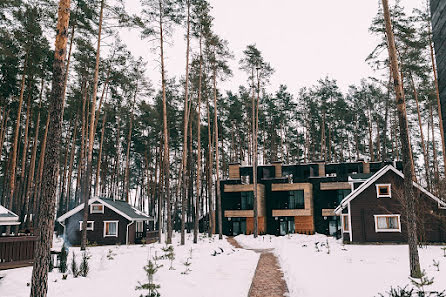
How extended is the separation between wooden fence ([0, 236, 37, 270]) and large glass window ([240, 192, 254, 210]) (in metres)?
26.4

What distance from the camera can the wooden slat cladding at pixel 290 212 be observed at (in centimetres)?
3634

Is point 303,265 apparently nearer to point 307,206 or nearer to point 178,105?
point 307,206

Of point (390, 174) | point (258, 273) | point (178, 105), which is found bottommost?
point (258, 273)

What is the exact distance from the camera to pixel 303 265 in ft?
47.0

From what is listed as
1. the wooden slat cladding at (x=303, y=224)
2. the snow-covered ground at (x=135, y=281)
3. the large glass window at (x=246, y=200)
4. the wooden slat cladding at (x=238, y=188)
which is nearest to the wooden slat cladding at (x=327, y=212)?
the wooden slat cladding at (x=303, y=224)

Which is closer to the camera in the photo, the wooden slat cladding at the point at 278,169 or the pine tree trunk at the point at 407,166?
the pine tree trunk at the point at 407,166

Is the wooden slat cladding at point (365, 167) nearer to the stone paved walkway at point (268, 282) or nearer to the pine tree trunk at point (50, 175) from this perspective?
the stone paved walkway at point (268, 282)

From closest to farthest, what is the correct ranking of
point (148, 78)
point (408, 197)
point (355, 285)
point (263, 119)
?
1. point (355, 285)
2. point (408, 197)
3. point (148, 78)
4. point (263, 119)

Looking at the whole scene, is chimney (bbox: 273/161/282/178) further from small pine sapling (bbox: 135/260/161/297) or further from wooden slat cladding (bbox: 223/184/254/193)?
small pine sapling (bbox: 135/260/161/297)

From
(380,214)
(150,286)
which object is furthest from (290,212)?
(150,286)

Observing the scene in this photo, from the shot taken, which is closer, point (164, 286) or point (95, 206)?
point (164, 286)

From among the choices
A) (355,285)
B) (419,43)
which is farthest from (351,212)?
(355,285)

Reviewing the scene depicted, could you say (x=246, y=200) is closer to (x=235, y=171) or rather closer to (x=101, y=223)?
(x=235, y=171)

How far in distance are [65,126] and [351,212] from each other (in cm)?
2984
